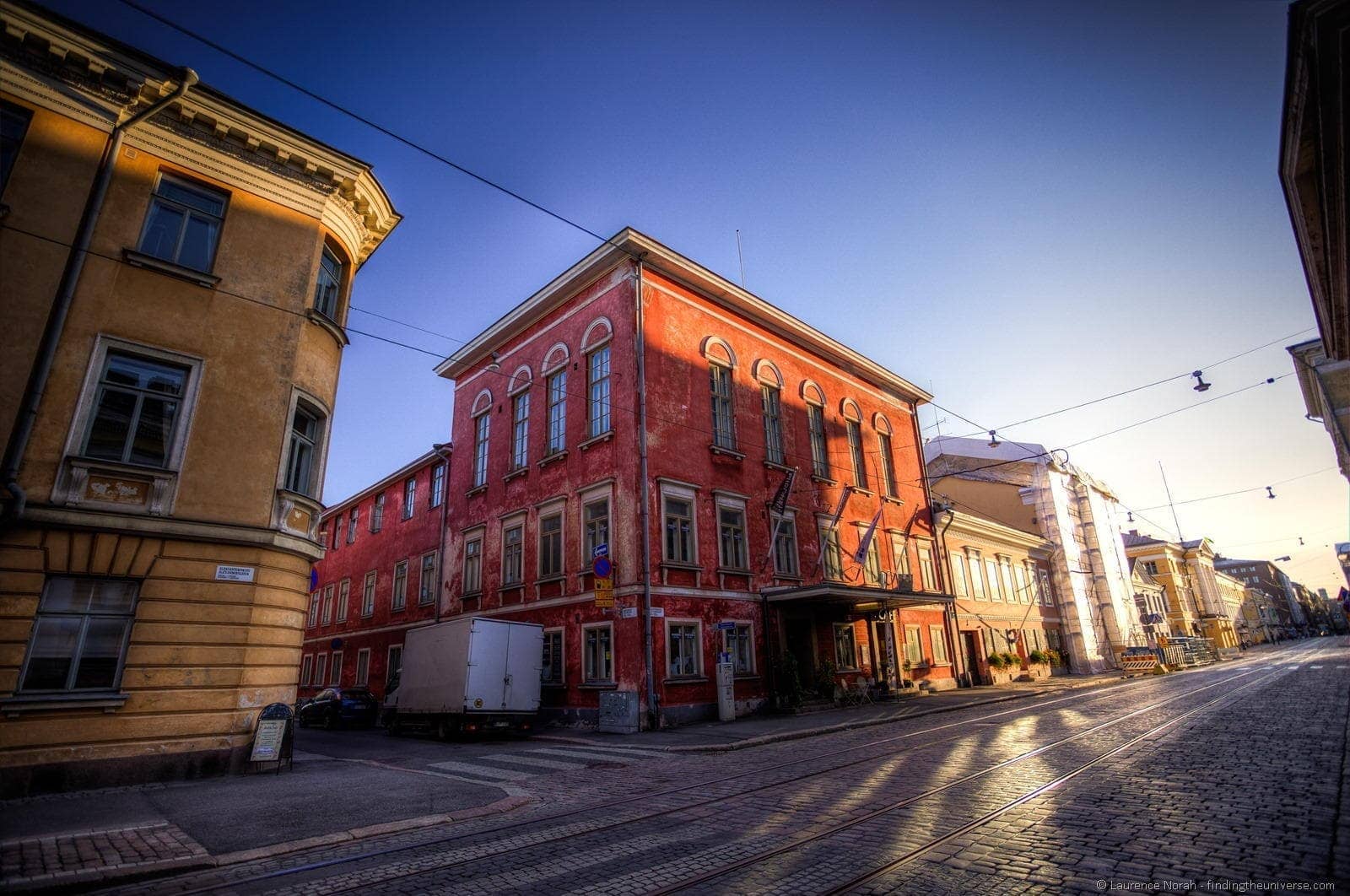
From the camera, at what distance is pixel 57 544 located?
32.3ft

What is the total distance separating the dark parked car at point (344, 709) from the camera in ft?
76.5

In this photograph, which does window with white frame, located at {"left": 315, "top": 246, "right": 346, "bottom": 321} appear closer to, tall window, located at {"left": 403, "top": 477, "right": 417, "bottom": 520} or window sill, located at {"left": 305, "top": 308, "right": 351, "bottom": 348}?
window sill, located at {"left": 305, "top": 308, "right": 351, "bottom": 348}

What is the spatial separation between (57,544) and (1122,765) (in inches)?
643

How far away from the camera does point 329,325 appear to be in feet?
44.9

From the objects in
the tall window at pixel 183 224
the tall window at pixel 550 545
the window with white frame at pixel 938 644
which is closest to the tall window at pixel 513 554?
the tall window at pixel 550 545

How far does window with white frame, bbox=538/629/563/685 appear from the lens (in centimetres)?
1930

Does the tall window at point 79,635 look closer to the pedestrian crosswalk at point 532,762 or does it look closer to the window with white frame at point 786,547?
the pedestrian crosswalk at point 532,762

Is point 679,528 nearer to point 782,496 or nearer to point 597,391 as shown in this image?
point 782,496

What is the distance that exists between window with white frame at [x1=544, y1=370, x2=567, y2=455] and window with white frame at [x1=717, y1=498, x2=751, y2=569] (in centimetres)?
599

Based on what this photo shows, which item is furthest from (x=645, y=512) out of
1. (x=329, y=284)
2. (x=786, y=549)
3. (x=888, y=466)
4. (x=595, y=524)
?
(x=888, y=466)

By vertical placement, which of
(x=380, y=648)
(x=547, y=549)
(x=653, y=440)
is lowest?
(x=380, y=648)

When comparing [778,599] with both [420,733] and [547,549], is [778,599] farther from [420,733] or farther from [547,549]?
[420,733]

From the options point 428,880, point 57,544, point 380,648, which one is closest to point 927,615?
point 380,648

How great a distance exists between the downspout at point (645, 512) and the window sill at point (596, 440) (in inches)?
45.1
